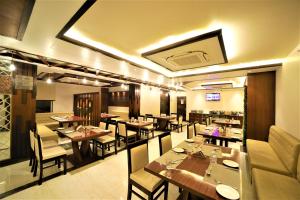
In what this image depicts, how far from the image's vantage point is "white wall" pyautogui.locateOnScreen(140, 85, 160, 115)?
754 centimetres

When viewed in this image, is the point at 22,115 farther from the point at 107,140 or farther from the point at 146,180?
the point at 146,180

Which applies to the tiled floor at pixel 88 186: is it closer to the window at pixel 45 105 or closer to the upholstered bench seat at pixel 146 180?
the upholstered bench seat at pixel 146 180

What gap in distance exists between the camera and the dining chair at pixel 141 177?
5.78 feet

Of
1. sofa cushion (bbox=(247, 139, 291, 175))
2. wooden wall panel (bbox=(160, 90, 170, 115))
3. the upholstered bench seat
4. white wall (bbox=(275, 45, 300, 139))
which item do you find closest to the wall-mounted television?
wooden wall panel (bbox=(160, 90, 170, 115))

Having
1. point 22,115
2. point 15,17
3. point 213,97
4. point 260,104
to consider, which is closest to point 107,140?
point 22,115

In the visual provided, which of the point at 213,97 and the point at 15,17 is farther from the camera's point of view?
the point at 213,97

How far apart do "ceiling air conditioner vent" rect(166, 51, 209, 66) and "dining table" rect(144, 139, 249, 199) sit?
1.84 meters

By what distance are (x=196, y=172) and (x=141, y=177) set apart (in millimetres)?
806

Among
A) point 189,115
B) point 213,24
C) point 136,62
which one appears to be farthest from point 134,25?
point 189,115

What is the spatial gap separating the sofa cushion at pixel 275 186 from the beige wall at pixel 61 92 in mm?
8435

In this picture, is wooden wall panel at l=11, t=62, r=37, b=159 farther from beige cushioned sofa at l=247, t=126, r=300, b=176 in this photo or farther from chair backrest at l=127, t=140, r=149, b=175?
beige cushioned sofa at l=247, t=126, r=300, b=176

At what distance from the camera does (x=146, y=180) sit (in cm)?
185

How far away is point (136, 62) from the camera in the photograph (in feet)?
11.1

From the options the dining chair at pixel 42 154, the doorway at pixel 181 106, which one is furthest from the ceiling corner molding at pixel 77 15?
the doorway at pixel 181 106
